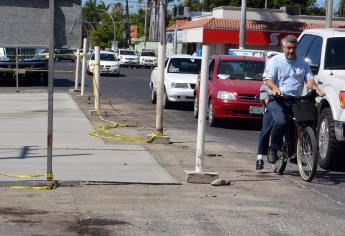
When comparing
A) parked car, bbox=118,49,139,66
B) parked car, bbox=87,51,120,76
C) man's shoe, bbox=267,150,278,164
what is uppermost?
man's shoe, bbox=267,150,278,164

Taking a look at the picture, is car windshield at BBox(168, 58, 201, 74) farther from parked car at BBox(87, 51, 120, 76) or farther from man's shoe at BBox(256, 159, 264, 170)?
parked car at BBox(87, 51, 120, 76)

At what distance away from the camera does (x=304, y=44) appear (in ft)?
41.5

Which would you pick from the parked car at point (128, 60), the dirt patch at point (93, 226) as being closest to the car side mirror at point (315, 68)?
the dirt patch at point (93, 226)

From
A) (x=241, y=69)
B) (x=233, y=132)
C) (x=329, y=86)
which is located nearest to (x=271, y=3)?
(x=241, y=69)

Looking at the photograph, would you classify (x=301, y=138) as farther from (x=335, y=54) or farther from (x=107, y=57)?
(x=107, y=57)

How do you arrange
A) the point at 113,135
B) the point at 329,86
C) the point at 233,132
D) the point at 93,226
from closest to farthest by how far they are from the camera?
the point at 93,226, the point at 329,86, the point at 113,135, the point at 233,132

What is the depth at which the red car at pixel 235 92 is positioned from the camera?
16.8 meters

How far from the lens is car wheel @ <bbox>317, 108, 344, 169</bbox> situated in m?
10.7

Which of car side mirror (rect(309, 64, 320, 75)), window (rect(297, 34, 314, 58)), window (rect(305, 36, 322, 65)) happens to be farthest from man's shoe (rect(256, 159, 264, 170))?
window (rect(297, 34, 314, 58))

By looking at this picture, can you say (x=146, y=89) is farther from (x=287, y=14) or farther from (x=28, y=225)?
(x=287, y=14)

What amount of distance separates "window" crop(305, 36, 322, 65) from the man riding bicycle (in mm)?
1670

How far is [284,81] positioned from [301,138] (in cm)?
78

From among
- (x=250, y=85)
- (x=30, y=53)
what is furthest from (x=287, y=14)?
(x=250, y=85)

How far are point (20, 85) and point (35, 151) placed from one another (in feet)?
68.3
